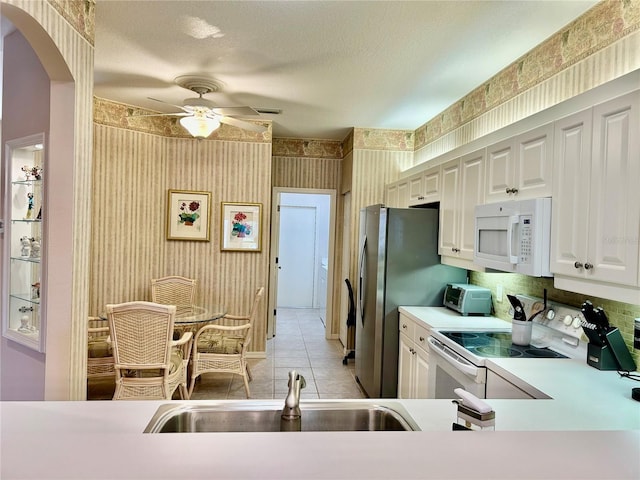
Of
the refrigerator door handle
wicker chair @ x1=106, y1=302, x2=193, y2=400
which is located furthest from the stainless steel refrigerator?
wicker chair @ x1=106, y1=302, x2=193, y2=400

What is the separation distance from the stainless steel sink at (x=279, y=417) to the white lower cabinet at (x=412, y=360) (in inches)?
55.7

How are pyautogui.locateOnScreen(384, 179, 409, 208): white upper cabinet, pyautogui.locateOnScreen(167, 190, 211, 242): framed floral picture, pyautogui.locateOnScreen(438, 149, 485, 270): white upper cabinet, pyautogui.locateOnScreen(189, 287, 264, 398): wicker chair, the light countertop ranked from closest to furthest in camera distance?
the light countertop < pyautogui.locateOnScreen(438, 149, 485, 270): white upper cabinet < pyautogui.locateOnScreen(189, 287, 264, 398): wicker chair < pyautogui.locateOnScreen(384, 179, 409, 208): white upper cabinet < pyautogui.locateOnScreen(167, 190, 211, 242): framed floral picture

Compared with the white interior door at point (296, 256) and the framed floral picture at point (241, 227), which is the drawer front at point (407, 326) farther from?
the white interior door at point (296, 256)

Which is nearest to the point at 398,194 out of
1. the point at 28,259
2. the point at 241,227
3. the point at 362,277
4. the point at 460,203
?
the point at 362,277

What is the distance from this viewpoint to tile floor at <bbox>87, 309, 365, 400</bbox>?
3.69 metres

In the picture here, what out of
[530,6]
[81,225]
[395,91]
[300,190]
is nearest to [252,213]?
[300,190]

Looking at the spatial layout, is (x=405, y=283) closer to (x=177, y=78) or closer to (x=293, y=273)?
(x=177, y=78)

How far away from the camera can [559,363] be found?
2.02m

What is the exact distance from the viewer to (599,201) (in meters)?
1.68

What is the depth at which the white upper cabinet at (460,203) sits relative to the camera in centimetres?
274

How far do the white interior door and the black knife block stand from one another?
6.14 m

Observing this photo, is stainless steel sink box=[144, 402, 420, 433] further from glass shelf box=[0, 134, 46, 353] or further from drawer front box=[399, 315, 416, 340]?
drawer front box=[399, 315, 416, 340]

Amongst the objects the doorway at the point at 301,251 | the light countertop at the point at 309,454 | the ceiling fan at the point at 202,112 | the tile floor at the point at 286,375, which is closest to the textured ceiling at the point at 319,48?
the ceiling fan at the point at 202,112

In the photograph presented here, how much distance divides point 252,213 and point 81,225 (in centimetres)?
269
